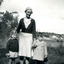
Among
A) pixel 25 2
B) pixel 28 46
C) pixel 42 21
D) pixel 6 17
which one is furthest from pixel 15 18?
pixel 28 46

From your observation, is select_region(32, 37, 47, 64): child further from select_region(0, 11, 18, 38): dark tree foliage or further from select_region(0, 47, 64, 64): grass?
select_region(0, 11, 18, 38): dark tree foliage

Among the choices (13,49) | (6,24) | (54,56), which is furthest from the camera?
(6,24)

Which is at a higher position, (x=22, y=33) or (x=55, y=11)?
(x=55, y=11)

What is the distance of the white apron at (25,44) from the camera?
69.9 inches

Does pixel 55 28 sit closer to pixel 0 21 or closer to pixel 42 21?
pixel 42 21

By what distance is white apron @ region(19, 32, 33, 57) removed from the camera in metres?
1.78

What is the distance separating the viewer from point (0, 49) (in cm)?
286

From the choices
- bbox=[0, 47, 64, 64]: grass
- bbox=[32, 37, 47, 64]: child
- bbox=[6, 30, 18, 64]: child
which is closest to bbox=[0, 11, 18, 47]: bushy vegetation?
bbox=[0, 47, 64, 64]: grass

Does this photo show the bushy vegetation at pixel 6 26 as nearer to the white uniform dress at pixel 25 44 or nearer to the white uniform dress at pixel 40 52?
the white uniform dress at pixel 25 44

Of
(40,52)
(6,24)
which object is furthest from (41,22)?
(40,52)

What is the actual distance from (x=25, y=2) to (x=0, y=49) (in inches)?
50.1

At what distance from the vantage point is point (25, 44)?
5.90 feet

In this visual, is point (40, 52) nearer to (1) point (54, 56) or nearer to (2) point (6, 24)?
(1) point (54, 56)

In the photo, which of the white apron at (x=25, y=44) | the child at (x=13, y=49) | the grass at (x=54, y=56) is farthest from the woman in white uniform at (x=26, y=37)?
the grass at (x=54, y=56)
